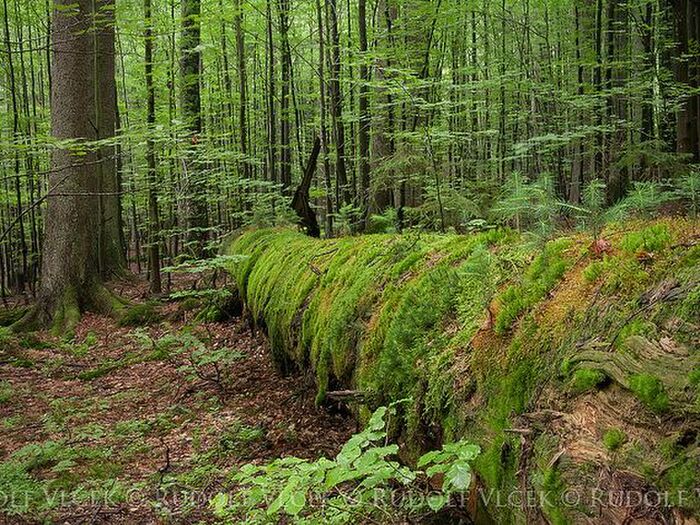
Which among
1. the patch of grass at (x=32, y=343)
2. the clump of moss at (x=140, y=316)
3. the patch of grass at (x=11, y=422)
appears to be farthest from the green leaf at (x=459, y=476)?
the clump of moss at (x=140, y=316)

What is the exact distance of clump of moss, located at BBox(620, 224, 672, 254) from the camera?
2020 mm

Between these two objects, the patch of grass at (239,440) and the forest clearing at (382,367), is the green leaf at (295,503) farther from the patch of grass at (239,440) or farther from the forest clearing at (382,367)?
the patch of grass at (239,440)

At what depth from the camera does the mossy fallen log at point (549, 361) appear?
1.54 metres

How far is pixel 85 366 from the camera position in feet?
25.6

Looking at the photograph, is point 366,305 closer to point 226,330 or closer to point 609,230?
point 609,230

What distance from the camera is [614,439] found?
1608 mm

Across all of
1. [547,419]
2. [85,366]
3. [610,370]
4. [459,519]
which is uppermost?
[610,370]

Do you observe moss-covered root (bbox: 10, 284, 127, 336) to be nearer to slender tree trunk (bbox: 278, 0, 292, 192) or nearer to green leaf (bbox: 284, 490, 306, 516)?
slender tree trunk (bbox: 278, 0, 292, 192)

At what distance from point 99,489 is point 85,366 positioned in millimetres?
4378

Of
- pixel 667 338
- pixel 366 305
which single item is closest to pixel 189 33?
pixel 366 305

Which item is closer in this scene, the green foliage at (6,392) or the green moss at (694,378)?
the green moss at (694,378)

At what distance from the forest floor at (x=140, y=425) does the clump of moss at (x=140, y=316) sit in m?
1.04

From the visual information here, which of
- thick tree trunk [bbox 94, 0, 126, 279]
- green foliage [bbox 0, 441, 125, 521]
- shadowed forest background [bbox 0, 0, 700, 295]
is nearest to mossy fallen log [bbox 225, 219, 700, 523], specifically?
green foliage [bbox 0, 441, 125, 521]

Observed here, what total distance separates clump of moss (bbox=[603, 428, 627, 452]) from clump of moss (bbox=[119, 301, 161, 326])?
957 centimetres
